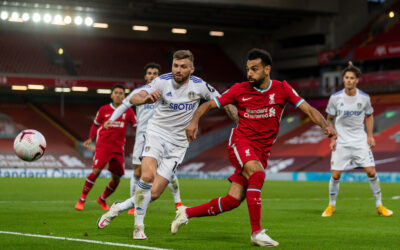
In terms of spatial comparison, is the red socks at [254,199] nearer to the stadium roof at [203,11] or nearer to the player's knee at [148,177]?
the player's knee at [148,177]

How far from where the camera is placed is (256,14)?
149ft

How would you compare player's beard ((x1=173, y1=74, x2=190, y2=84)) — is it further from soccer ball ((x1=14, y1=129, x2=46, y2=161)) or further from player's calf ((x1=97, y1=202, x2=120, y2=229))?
soccer ball ((x1=14, y1=129, x2=46, y2=161))

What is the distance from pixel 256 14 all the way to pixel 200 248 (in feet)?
128

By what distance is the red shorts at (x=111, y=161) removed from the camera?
13.6m

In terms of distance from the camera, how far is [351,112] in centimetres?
1257

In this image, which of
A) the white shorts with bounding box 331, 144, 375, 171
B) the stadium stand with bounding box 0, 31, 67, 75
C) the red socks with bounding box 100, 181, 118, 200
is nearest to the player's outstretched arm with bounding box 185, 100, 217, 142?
the white shorts with bounding box 331, 144, 375, 171

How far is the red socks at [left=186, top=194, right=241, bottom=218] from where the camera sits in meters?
7.90

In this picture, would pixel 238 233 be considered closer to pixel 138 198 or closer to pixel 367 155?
pixel 138 198

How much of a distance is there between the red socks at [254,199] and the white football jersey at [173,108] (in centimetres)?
160

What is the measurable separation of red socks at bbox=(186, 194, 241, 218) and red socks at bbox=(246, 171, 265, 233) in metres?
0.32

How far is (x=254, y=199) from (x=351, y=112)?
5.56 meters

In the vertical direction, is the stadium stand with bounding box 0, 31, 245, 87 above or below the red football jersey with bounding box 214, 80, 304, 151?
above

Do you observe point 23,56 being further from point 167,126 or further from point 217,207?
point 217,207

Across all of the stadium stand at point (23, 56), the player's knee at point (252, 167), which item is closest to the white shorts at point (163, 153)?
the player's knee at point (252, 167)
